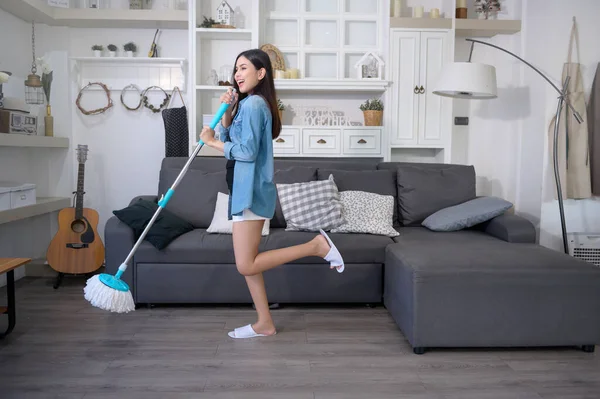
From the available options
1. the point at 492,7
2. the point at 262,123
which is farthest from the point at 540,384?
the point at 492,7

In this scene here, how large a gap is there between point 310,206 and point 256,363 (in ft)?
4.04

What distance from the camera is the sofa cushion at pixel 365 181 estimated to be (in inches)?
147

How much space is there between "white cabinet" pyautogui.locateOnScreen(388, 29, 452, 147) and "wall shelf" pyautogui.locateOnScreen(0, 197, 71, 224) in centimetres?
262

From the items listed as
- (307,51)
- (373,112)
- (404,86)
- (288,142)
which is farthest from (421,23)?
(288,142)

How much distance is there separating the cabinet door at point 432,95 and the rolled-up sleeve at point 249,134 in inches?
89.4

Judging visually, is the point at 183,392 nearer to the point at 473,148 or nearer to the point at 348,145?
the point at 348,145

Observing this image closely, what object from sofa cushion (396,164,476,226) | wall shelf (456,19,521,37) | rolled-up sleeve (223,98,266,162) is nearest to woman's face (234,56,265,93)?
rolled-up sleeve (223,98,266,162)

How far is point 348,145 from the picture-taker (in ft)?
14.2

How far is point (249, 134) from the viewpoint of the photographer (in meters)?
2.38

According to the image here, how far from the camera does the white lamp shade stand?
12.2 ft

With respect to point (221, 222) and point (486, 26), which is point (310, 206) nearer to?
point (221, 222)

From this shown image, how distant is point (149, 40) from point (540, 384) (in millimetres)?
3818

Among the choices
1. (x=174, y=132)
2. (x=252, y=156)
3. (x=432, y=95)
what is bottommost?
(x=252, y=156)

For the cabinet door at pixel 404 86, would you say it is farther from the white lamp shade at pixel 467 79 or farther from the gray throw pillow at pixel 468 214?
the gray throw pillow at pixel 468 214
